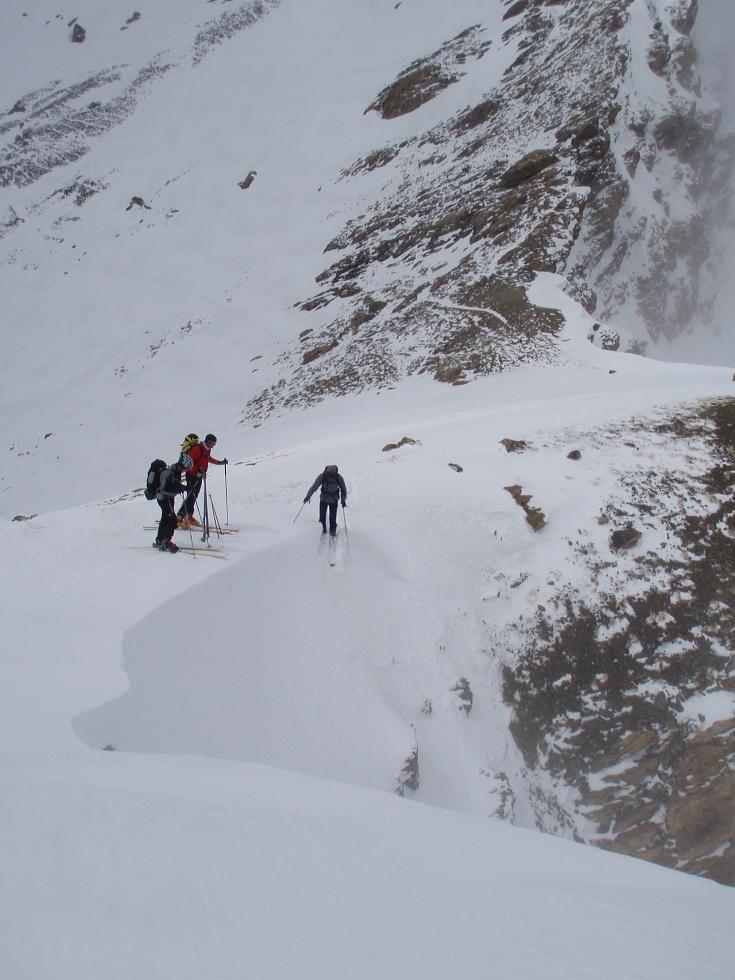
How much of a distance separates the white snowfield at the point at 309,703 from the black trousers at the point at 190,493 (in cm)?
55

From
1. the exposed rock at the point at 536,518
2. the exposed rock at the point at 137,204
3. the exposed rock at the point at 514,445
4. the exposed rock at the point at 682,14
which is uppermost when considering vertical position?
the exposed rock at the point at 682,14

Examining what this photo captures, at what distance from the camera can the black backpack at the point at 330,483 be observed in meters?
8.97

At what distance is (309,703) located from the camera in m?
6.84

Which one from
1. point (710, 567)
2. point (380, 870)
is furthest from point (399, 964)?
point (710, 567)

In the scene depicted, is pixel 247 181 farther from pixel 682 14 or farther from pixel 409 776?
pixel 409 776

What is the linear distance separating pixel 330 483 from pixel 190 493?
2.60m

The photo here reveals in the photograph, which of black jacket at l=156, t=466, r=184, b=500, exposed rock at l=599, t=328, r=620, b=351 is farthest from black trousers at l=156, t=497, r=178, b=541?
exposed rock at l=599, t=328, r=620, b=351

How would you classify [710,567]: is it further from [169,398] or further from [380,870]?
[169,398]

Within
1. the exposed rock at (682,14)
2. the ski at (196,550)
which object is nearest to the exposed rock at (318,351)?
the ski at (196,550)

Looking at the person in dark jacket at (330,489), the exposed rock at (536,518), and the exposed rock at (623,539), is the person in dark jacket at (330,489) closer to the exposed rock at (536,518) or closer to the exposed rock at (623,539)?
the exposed rock at (536,518)

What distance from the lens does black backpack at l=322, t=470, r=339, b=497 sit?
897 centimetres

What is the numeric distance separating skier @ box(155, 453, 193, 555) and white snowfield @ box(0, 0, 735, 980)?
1.11 ft

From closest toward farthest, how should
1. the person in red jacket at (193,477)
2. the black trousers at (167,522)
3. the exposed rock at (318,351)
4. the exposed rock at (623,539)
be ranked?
the black trousers at (167,522), the person in red jacket at (193,477), the exposed rock at (623,539), the exposed rock at (318,351)

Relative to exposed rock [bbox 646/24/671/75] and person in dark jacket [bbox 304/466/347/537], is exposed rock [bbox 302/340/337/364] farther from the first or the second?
exposed rock [bbox 646/24/671/75]
